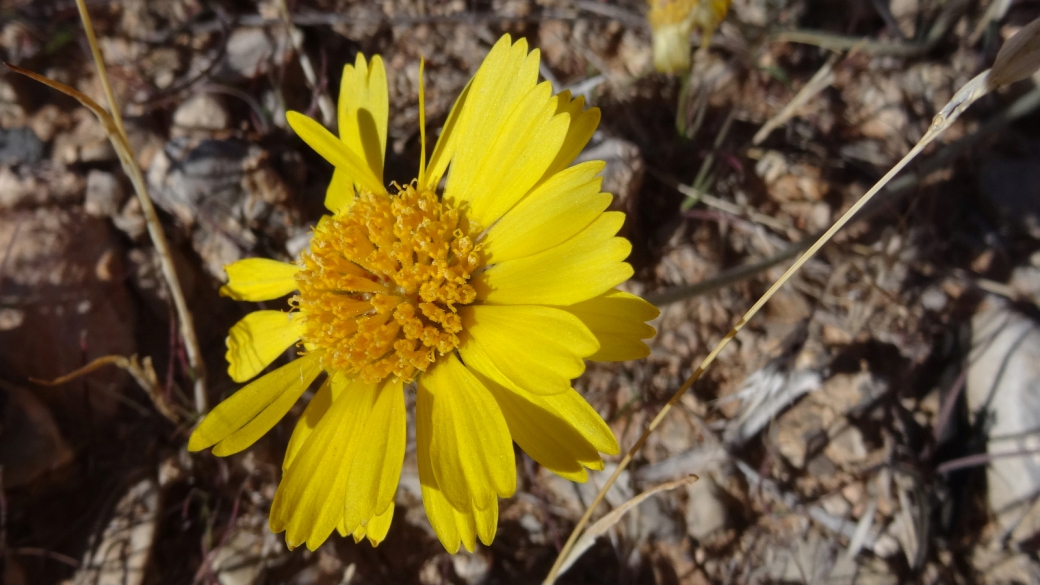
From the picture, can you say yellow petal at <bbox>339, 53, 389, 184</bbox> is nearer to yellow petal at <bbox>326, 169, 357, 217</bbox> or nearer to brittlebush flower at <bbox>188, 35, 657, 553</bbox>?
brittlebush flower at <bbox>188, 35, 657, 553</bbox>

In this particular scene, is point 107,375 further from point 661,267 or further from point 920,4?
point 920,4

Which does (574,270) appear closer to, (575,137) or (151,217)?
(575,137)

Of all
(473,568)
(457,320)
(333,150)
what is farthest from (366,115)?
(473,568)

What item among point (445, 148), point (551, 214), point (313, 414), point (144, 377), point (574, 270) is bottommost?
point (313, 414)

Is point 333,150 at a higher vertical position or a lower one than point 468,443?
higher

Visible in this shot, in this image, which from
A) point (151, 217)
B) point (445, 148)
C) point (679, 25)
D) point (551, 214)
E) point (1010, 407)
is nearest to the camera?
point (551, 214)

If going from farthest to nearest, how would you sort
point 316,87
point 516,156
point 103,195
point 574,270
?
point 316,87, point 103,195, point 516,156, point 574,270

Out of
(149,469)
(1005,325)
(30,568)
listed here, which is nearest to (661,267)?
(1005,325)
